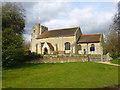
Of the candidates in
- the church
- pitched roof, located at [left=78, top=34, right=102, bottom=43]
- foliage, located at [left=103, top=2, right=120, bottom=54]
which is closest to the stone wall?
foliage, located at [left=103, top=2, right=120, bottom=54]

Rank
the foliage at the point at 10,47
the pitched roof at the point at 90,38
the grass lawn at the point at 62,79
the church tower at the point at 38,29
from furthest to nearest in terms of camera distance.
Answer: the church tower at the point at 38,29, the pitched roof at the point at 90,38, the foliage at the point at 10,47, the grass lawn at the point at 62,79

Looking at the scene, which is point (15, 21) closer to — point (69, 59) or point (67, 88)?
point (69, 59)

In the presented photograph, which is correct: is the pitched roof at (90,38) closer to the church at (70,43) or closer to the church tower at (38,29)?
the church at (70,43)

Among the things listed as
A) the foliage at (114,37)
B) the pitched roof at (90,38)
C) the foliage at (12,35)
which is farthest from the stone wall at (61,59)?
the pitched roof at (90,38)

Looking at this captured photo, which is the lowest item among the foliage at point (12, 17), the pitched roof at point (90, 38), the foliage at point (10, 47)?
the foliage at point (10, 47)

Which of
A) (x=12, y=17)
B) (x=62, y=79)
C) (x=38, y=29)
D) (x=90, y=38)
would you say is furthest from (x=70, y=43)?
(x=62, y=79)

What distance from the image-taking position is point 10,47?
15.7 m

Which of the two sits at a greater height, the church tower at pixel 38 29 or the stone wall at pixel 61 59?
the church tower at pixel 38 29

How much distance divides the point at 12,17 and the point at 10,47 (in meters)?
7.79

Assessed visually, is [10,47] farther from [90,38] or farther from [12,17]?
[90,38]

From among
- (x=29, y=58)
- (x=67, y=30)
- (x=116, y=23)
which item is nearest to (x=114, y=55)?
(x=116, y=23)

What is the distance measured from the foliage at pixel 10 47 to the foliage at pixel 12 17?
3.50m

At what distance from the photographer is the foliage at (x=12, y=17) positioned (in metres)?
19.8

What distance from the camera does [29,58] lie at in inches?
868
